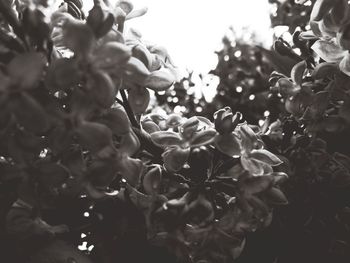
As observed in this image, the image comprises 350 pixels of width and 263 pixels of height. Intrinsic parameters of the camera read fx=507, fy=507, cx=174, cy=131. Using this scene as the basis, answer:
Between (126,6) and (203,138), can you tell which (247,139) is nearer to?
(203,138)

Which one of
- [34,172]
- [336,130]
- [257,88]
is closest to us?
[34,172]

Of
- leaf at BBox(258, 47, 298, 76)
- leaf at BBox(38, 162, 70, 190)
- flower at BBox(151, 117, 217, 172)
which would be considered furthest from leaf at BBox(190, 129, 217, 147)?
leaf at BBox(258, 47, 298, 76)

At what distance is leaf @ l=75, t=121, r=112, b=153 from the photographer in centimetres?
34

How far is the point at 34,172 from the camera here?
365 millimetres

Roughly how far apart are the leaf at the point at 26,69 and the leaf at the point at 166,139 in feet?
0.41

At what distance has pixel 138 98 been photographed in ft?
1.36

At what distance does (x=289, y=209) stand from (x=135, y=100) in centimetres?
19

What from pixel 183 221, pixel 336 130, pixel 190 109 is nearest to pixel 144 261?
pixel 183 221

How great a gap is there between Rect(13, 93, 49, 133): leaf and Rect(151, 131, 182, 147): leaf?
11 cm

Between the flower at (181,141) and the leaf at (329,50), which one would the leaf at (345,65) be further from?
the flower at (181,141)

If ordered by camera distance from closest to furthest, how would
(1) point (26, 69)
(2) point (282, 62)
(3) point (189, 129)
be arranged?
(1) point (26, 69) → (3) point (189, 129) → (2) point (282, 62)

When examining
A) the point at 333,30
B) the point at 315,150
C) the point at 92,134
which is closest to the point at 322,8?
the point at 333,30

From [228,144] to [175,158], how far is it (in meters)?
0.04

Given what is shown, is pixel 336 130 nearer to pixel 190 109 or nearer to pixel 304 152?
pixel 304 152
